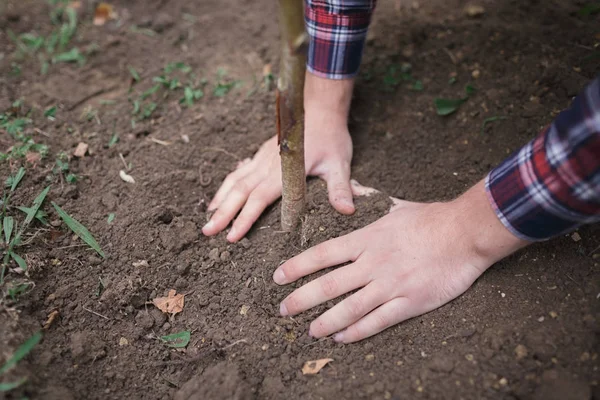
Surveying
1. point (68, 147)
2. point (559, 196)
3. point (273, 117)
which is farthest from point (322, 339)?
point (68, 147)

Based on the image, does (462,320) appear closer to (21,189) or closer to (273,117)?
(273,117)

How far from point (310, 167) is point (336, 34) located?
519 mm

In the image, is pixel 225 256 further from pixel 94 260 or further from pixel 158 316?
pixel 94 260

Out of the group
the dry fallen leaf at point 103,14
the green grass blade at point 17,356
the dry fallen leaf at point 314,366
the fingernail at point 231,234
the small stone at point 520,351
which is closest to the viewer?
the green grass blade at point 17,356

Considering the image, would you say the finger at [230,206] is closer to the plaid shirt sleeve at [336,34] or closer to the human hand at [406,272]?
the human hand at [406,272]

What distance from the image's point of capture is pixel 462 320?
4.88 ft

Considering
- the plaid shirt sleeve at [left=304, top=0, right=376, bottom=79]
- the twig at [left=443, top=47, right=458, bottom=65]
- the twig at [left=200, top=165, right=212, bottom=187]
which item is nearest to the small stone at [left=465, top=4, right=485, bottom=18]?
the twig at [left=443, top=47, right=458, bottom=65]

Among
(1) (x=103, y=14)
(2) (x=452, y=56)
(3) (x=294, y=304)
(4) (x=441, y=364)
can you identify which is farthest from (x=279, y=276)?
(1) (x=103, y=14)

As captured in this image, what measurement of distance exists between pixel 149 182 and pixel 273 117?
25.8 inches

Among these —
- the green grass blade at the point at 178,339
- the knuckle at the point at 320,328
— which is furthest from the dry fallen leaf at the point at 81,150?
the knuckle at the point at 320,328

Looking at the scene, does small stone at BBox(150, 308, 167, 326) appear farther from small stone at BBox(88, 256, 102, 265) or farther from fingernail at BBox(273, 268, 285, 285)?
fingernail at BBox(273, 268, 285, 285)

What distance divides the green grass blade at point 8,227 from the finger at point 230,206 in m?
0.64

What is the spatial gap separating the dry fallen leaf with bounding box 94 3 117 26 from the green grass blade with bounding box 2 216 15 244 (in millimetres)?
1560

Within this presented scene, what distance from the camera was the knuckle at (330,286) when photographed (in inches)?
60.6
